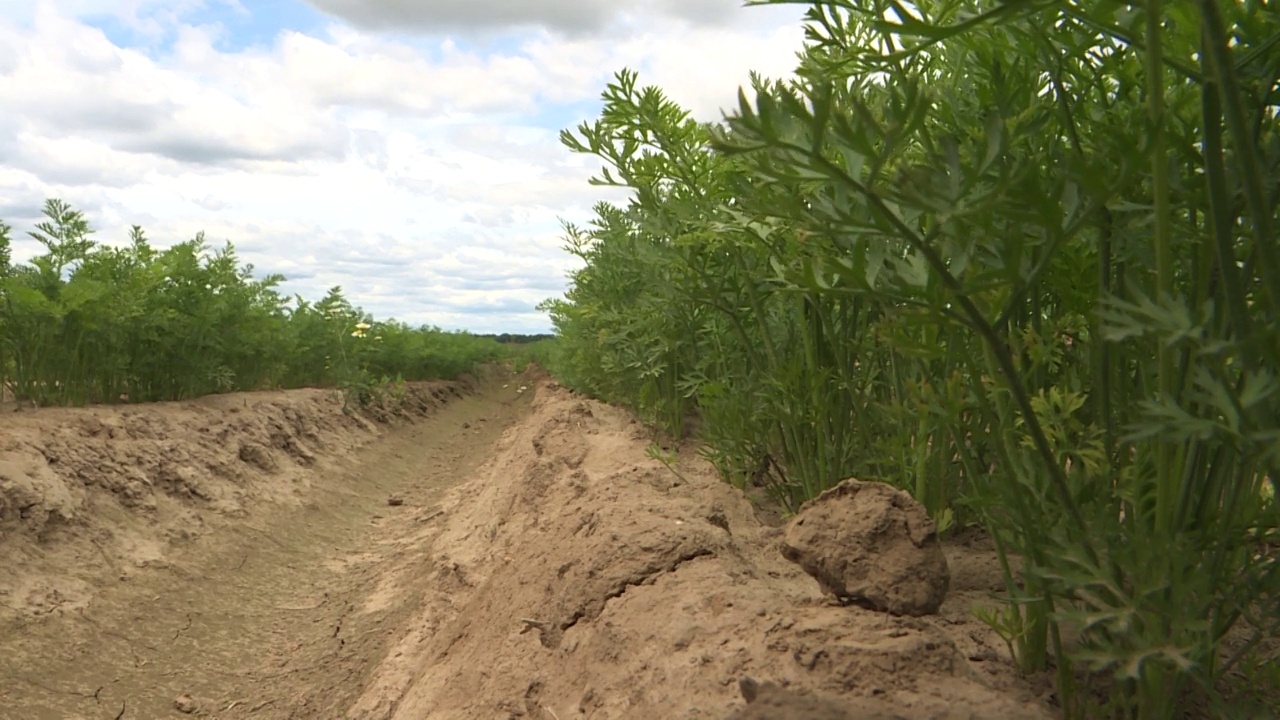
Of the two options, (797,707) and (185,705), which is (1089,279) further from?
(185,705)

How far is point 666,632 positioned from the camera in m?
2.39

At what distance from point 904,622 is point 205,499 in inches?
Result: 246

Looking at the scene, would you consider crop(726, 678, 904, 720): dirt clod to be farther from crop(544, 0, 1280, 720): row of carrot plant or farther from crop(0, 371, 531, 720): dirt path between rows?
crop(0, 371, 531, 720): dirt path between rows

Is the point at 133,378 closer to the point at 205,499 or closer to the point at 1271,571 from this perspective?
the point at 205,499

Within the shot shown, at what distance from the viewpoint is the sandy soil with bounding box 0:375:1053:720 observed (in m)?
2.05

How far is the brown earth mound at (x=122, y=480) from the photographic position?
5.18 m

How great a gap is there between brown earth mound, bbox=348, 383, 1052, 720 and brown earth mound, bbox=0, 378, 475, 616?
2.09 m

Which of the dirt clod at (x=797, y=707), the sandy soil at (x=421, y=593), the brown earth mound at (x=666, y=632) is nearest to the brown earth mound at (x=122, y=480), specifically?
the sandy soil at (x=421, y=593)

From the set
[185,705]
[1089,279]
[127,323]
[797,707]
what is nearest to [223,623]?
[185,705]

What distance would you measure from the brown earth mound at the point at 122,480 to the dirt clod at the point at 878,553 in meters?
4.40

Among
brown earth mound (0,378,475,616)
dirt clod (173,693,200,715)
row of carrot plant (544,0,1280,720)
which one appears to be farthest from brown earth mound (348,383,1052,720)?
brown earth mound (0,378,475,616)

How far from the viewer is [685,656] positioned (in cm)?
222

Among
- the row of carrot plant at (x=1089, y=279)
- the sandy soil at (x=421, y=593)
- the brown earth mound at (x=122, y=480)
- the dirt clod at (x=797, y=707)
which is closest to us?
the row of carrot plant at (x=1089, y=279)

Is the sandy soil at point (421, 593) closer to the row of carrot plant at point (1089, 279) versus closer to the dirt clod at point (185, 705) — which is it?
the dirt clod at point (185, 705)
